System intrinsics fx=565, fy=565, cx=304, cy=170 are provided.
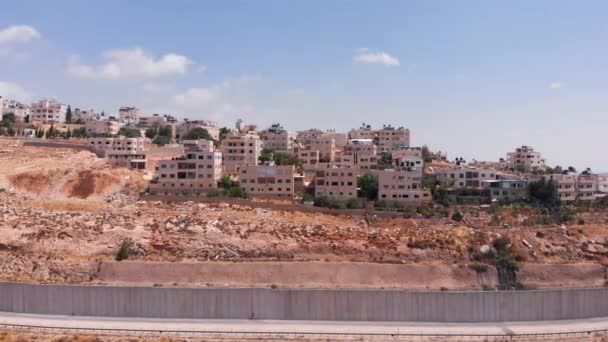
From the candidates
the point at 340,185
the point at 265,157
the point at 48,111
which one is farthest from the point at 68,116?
the point at 340,185

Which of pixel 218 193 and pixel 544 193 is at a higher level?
pixel 218 193

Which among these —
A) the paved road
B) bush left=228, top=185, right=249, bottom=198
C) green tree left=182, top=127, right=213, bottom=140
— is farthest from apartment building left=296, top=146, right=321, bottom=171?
the paved road

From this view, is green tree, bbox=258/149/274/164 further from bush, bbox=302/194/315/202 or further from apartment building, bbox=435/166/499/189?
apartment building, bbox=435/166/499/189

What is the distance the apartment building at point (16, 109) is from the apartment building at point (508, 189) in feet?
219

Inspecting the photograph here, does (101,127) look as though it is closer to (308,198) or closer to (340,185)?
(308,198)

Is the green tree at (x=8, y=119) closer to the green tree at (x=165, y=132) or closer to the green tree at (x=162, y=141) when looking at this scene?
the green tree at (x=162, y=141)

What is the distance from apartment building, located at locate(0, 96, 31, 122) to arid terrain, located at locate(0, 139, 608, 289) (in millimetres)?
42657

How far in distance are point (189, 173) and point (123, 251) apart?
1474 cm

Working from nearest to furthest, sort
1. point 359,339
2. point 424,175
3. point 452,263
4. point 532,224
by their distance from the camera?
point 359,339 < point 452,263 < point 532,224 < point 424,175

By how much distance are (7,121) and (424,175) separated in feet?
185

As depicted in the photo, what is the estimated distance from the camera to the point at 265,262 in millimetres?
36031

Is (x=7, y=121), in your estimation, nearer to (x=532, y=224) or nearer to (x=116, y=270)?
(x=116, y=270)

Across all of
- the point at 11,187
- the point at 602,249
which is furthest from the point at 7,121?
the point at 602,249

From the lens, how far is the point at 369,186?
50594 mm
